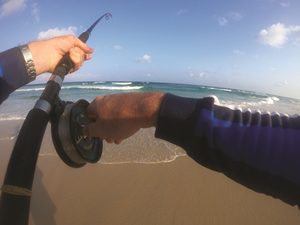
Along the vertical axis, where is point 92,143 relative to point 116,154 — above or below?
above

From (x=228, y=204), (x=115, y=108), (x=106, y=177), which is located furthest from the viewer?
(x=106, y=177)

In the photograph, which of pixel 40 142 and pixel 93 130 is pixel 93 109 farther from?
pixel 40 142

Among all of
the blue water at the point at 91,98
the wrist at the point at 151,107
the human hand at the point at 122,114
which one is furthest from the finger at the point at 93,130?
the blue water at the point at 91,98

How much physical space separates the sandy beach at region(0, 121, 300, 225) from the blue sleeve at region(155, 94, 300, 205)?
8.95ft

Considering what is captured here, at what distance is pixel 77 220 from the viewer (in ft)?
11.3

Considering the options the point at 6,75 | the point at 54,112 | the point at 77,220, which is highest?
the point at 6,75

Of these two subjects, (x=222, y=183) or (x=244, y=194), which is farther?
(x=222, y=183)

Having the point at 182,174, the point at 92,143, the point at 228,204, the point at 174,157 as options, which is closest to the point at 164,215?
the point at 228,204

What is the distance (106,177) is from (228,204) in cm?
188

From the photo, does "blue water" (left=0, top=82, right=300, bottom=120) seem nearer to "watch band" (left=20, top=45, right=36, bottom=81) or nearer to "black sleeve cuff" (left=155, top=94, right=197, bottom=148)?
"watch band" (left=20, top=45, right=36, bottom=81)

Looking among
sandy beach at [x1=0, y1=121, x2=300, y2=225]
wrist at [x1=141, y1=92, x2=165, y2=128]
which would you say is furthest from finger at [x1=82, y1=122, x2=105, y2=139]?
sandy beach at [x1=0, y1=121, x2=300, y2=225]

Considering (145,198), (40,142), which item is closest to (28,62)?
(40,142)

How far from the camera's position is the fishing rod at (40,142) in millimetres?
907

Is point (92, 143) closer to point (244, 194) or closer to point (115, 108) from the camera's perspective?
point (115, 108)
